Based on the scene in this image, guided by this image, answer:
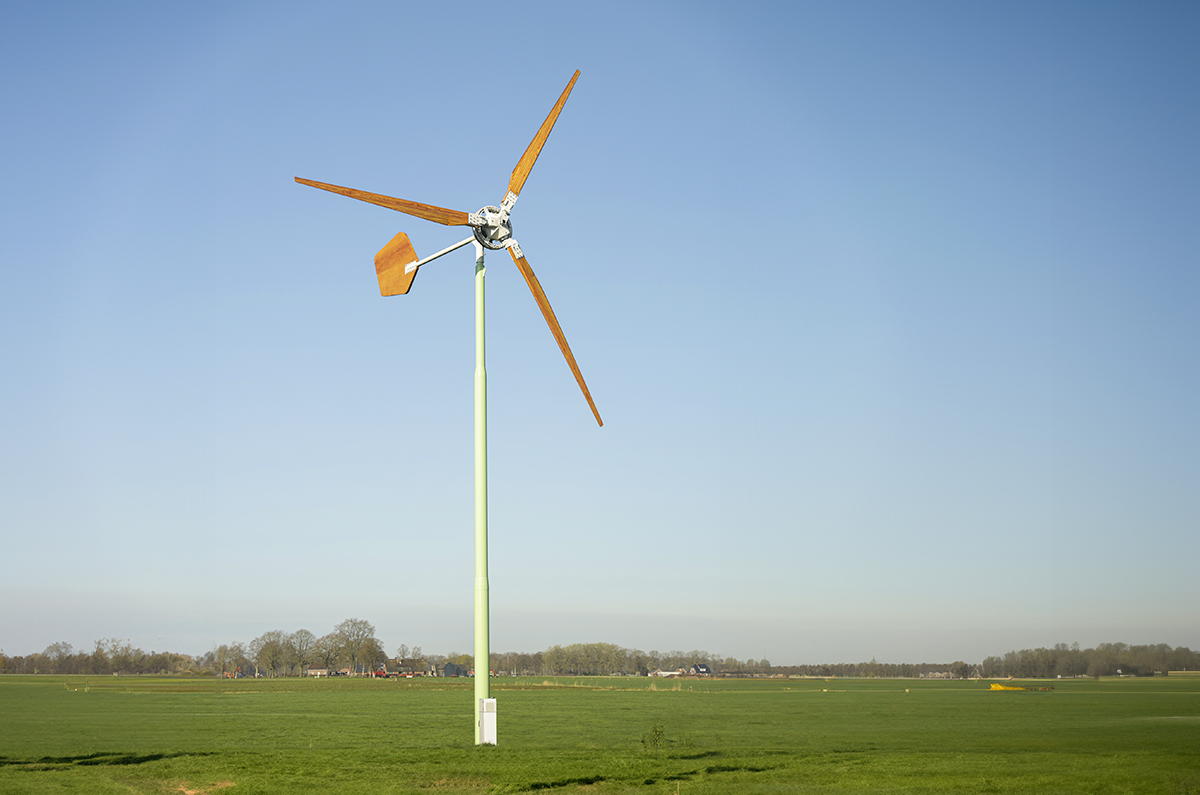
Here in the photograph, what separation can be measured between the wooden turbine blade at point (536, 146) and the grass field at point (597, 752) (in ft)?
42.0

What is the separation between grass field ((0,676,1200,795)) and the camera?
2292cm

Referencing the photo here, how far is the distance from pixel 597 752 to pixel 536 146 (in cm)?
2099

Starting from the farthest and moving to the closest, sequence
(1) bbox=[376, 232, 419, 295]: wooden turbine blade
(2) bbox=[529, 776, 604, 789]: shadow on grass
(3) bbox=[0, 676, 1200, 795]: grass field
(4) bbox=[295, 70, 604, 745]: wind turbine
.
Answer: (1) bbox=[376, 232, 419, 295]: wooden turbine blade → (4) bbox=[295, 70, 604, 745]: wind turbine → (3) bbox=[0, 676, 1200, 795]: grass field → (2) bbox=[529, 776, 604, 789]: shadow on grass

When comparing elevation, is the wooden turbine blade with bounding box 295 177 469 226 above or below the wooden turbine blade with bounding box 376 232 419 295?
above

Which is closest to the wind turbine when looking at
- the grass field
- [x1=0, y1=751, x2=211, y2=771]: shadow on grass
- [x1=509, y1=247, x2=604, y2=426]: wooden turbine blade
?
[x1=509, y1=247, x2=604, y2=426]: wooden turbine blade

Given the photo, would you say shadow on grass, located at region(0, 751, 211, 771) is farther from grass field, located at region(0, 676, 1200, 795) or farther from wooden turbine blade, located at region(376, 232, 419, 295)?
wooden turbine blade, located at region(376, 232, 419, 295)

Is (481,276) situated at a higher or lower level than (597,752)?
higher

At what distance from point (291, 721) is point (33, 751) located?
18.5m

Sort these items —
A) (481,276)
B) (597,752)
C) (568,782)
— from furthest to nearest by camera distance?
1. (597,752)
2. (481,276)
3. (568,782)

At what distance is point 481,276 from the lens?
28172 mm

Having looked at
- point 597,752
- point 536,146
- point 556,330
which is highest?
point 536,146

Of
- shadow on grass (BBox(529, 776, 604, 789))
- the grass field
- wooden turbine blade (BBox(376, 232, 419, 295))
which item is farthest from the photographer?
wooden turbine blade (BBox(376, 232, 419, 295))

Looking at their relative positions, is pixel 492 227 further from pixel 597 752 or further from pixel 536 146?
pixel 597 752

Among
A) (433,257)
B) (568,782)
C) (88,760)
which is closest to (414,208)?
(433,257)
